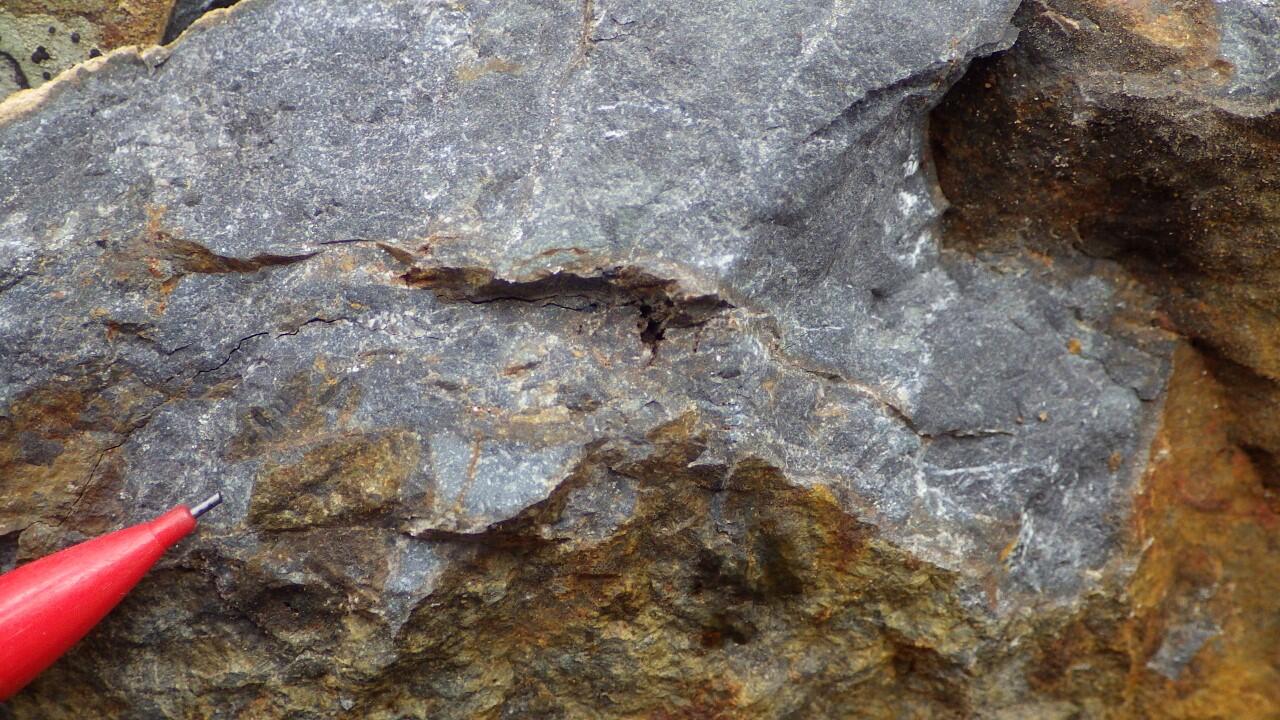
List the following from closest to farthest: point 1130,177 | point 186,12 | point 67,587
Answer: point 67,587 < point 1130,177 < point 186,12

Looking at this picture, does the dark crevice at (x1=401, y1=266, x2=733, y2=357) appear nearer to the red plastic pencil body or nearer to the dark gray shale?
the dark gray shale

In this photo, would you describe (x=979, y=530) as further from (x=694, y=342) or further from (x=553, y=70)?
(x=553, y=70)

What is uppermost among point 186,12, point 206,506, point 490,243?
point 186,12

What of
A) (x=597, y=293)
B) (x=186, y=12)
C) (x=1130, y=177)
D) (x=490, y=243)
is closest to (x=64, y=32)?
(x=186, y=12)

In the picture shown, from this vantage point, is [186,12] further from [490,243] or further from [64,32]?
[490,243]

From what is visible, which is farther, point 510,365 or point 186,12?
point 186,12

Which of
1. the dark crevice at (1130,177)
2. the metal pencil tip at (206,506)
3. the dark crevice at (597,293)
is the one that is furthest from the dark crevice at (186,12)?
the dark crevice at (1130,177)

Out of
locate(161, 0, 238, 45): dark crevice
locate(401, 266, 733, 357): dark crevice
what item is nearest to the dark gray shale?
locate(401, 266, 733, 357): dark crevice
